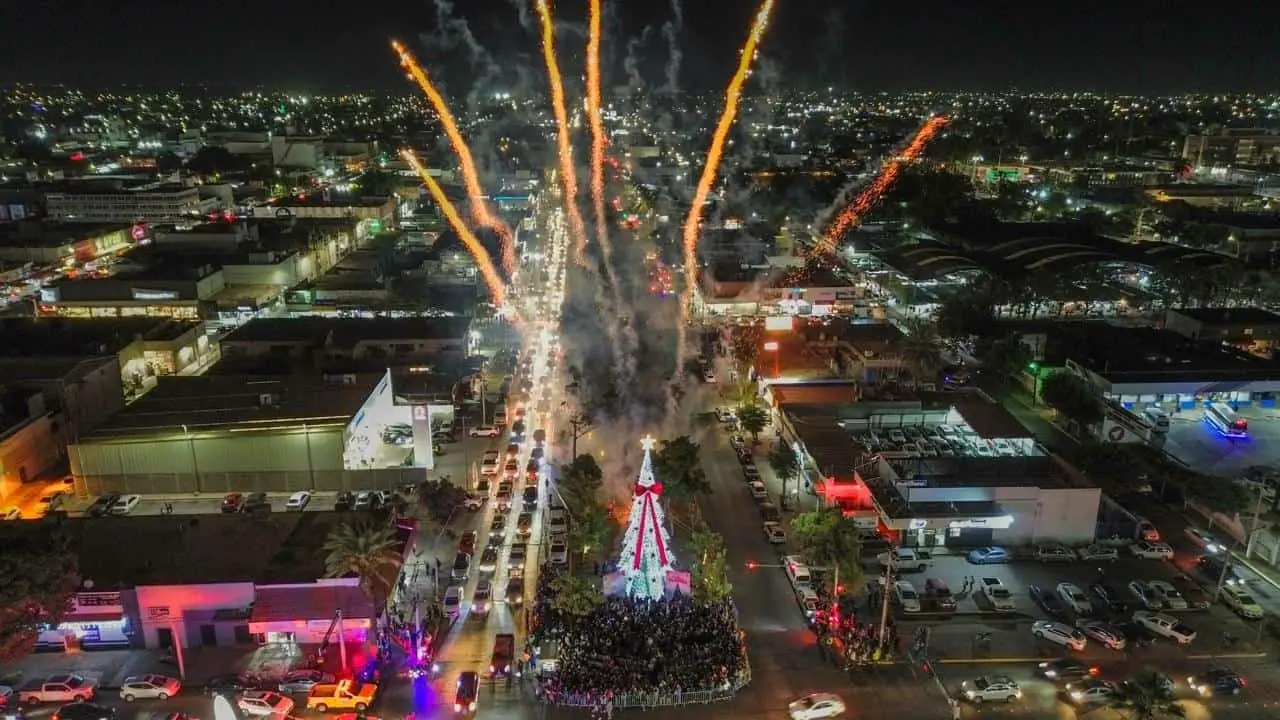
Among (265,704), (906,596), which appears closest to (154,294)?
(265,704)

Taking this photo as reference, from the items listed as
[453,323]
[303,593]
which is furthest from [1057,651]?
[453,323]

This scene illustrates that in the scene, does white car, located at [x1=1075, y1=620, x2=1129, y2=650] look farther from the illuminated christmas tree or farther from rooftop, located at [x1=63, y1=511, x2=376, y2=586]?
rooftop, located at [x1=63, y1=511, x2=376, y2=586]

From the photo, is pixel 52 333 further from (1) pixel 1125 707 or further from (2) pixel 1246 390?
(2) pixel 1246 390

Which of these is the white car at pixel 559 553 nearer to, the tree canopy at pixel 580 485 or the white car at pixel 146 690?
the tree canopy at pixel 580 485

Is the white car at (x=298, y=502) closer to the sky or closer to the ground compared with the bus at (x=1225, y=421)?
closer to the ground

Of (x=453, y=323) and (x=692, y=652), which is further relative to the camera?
(x=453, y=323)

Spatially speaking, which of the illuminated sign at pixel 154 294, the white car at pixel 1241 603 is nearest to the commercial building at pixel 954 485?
the white car at pixel 1241 603
